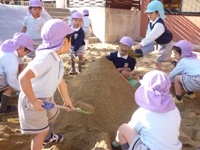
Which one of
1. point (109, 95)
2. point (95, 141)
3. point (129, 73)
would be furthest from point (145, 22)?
point (95, 141)

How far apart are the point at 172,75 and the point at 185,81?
8.5 inches

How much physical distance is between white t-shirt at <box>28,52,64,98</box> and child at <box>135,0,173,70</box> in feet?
6.61

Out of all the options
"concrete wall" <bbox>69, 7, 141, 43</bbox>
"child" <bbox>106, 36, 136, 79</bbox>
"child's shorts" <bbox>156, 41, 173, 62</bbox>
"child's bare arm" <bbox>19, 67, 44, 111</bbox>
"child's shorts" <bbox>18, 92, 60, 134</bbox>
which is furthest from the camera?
"concrete wall" <bbox>69, 7, 141, 43</bbox>

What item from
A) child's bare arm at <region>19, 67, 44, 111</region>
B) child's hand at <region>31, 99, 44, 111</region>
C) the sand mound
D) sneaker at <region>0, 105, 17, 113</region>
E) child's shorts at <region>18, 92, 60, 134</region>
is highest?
child's bare arm at <region>19, 67, 44, 111</region>

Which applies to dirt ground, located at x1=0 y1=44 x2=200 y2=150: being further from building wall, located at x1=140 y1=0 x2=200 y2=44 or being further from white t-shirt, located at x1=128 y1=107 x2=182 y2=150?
building wall, located at x1=140 y1=0 x2=200 y2=44

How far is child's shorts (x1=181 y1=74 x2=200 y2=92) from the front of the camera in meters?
3.01

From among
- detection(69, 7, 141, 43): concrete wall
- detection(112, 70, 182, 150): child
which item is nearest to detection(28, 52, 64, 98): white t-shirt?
detection(112, 70, 182, 150): child

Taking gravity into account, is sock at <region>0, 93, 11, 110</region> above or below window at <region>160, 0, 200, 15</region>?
below

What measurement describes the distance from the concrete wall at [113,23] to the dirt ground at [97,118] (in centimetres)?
528

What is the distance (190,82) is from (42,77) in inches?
79.4

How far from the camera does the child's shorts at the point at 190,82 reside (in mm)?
3006

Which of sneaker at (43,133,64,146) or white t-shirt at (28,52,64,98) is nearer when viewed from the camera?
white t-shirt at (28,52,64,98)

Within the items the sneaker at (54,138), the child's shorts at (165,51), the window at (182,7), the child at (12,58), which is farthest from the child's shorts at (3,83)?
the window at (182,7)

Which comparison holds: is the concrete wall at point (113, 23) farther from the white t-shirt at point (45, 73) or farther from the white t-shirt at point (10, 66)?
the white t-shirt at point (45, 73)
